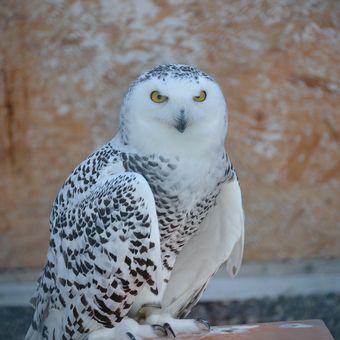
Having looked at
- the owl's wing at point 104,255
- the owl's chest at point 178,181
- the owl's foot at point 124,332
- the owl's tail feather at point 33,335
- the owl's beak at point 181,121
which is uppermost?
the owl's beak at point 181,121

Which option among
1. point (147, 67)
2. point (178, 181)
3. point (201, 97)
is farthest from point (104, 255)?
point (147, 67)

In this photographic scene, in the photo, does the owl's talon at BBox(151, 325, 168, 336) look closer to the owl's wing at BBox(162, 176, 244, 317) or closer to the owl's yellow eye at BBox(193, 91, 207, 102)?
the owl's wing at BBox(162, 176, 244, 317)

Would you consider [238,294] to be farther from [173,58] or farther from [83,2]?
[83,2]

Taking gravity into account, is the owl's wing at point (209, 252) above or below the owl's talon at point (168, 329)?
above

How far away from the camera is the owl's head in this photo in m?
2.28

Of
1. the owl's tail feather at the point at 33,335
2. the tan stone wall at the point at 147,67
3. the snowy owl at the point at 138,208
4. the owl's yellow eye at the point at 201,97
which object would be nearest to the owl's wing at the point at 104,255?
the snowy owl at the point at 138,208

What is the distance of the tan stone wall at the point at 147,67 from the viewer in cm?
359

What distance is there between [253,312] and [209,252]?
3.93ft

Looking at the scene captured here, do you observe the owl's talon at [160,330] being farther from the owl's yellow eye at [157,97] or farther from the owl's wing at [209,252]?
the owl's yellow eye at [157,97]

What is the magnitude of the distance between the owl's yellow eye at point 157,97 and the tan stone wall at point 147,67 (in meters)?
1.31

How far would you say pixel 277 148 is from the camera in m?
3.67

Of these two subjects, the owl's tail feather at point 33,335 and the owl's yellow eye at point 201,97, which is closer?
the owl's yellow eye at point 201,97

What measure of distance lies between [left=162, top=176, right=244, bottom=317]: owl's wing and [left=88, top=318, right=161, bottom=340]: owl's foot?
24cm

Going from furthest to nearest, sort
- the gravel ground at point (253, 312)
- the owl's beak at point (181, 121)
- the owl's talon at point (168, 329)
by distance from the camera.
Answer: the gravel ground at point (253, 312), the owl's talon at point (168, 329), the owl's beak at point (181, 121)
